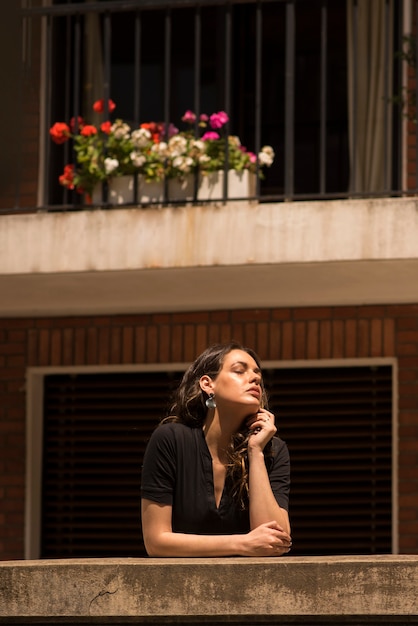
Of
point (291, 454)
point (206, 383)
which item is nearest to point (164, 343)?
point (291, 454)

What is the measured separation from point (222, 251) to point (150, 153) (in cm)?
98

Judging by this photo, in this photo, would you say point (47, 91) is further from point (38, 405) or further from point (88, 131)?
point (38, 405)

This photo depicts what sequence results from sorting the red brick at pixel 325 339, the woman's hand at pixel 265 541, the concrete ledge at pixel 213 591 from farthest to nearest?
the red brick at pixel 325 339 → the woman's hand at pixel 265 541 → the concrete ledge at pixel 213 591

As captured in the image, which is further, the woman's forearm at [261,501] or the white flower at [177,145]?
the white flower at [177,145]

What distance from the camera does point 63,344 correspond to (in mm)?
8469

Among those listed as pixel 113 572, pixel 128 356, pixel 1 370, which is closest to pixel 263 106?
pixel 128 356

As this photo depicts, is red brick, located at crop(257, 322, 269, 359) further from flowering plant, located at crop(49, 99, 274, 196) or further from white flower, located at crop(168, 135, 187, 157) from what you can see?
white flower, located at crop(168, 135, 187, 157)

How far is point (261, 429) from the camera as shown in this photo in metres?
3.95

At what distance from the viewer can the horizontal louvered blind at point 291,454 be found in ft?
26.6

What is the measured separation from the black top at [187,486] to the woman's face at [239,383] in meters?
0.19

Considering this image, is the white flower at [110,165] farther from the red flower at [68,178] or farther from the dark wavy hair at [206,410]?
the dark wavy hair at [206,410]

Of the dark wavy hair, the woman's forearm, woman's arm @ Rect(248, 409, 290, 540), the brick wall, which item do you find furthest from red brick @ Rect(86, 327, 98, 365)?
the woman's forearm

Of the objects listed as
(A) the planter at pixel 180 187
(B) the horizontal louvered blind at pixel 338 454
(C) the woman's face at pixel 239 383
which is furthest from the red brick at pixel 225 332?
(C) the woman's face at pixel 239 383

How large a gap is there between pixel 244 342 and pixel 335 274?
122 centimetres
